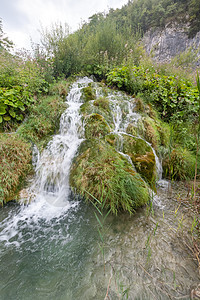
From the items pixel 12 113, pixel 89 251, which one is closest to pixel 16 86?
pixel 12 113

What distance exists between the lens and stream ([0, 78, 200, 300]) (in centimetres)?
124

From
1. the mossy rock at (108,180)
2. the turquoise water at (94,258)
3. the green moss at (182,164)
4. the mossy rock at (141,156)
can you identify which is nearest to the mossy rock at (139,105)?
the mossy rock at (141,156)

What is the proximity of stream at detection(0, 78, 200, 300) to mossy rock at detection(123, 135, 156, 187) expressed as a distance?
1.54 ft

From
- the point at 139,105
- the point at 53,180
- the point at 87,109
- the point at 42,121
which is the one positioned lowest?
the point at 53,180

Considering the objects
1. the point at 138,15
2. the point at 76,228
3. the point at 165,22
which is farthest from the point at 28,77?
the point at 138,15

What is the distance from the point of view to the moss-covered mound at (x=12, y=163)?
239 centimetres

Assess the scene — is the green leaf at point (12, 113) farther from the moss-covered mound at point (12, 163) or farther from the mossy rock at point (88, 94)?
the mossy rock at point (88, 94)

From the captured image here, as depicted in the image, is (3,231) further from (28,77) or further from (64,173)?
(28,77)

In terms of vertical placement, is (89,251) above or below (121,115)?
below

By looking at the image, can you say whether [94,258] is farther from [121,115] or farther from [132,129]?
[121,115]

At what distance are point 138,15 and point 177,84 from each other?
17.9 m

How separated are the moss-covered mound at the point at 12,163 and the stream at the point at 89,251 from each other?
0.98 feet

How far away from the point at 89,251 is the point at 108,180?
992 millimetres

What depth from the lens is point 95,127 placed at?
3385 mm
